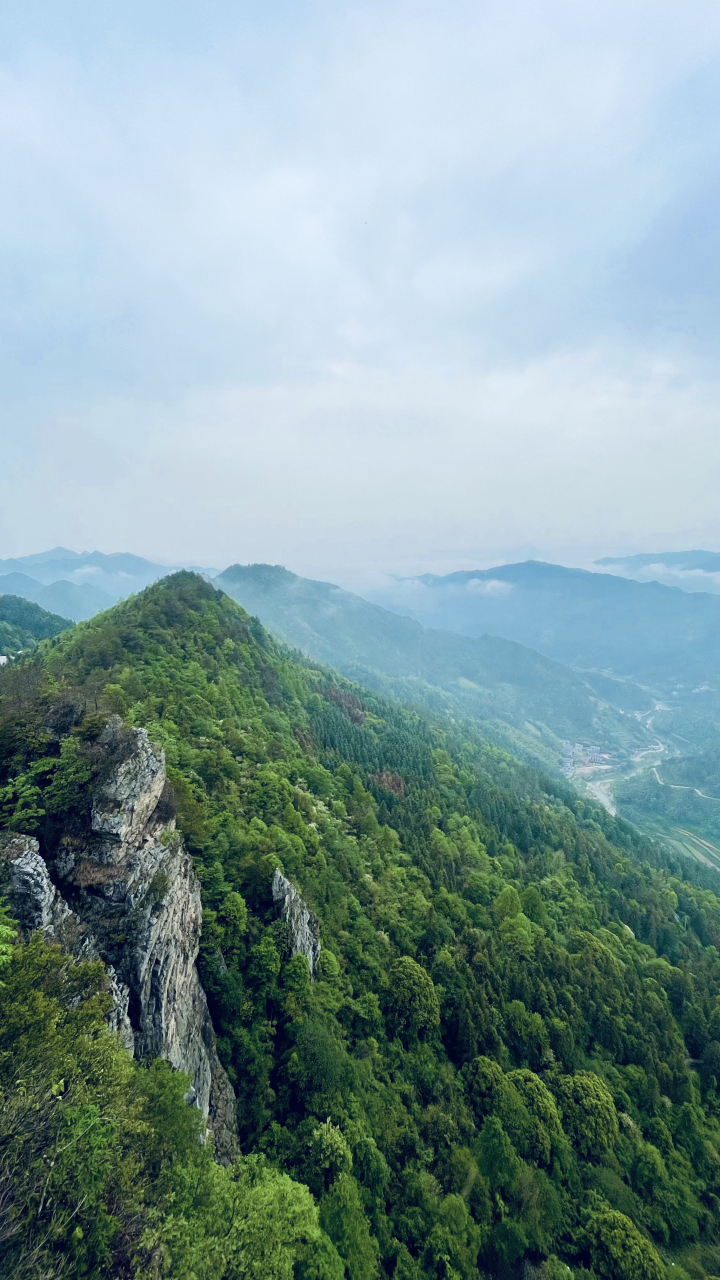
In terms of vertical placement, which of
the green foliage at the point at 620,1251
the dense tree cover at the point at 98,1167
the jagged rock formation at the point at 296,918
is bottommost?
the green foliage at the point at 620,1251

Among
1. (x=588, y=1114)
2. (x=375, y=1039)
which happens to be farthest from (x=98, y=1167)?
(x=588, y=1114)

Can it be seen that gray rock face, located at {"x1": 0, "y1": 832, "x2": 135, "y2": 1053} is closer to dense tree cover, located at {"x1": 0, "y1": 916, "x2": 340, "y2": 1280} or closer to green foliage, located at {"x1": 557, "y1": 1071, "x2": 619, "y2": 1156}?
dense tree cover, located at {"x1": 0, "y1": 916, "x2": 340, "y2": 1280}

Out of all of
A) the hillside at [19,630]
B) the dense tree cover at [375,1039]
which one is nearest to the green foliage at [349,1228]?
the dense tree cover at [375,1039]

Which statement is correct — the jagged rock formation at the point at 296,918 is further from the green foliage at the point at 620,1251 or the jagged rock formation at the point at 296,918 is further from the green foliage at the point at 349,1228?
the green foliage at the point at 620,1251

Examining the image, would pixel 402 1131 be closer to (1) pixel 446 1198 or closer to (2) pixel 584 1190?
(1) pixel 446 1198

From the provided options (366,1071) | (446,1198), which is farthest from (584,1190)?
(366,1071)

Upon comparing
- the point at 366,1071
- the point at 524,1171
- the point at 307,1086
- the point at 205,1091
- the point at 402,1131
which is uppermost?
the point at 205,1091

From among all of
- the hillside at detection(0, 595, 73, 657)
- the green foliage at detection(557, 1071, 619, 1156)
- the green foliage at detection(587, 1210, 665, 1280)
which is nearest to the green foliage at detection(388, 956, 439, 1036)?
the green foliage at detection(557, 1071, 619, 1156)
